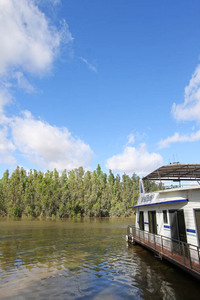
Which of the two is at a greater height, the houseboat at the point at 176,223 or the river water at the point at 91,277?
the houseboat at the point at 176,223

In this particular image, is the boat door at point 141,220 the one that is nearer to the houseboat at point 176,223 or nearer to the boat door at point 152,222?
the houseboat at point 176,223

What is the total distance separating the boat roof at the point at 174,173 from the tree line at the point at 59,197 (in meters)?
59.0

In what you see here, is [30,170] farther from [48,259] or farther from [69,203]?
[48,259]

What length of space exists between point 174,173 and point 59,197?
214 feet

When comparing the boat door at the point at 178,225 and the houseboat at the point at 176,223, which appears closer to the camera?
the houseboat at the point at 176,223

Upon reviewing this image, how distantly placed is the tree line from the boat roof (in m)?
59.0

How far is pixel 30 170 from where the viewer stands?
95.1 meters

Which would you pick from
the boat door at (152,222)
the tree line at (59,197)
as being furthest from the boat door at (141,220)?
the tree line at (59,197)

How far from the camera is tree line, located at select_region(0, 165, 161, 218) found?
246 ft

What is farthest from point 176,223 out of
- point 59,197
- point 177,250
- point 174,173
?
point 59,197

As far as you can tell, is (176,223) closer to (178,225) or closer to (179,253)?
(178,225)

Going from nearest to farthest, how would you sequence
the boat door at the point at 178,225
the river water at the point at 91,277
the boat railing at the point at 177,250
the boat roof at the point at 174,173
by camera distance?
1. the river water at the point at 91,277
2. the boat railing at the point at 177,250
3. the boat door at the point at 178,225
4. the boat roof at the point at 174,173

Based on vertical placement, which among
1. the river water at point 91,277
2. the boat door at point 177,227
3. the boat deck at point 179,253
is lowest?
the river water at point 91,277

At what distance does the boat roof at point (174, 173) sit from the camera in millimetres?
14840
